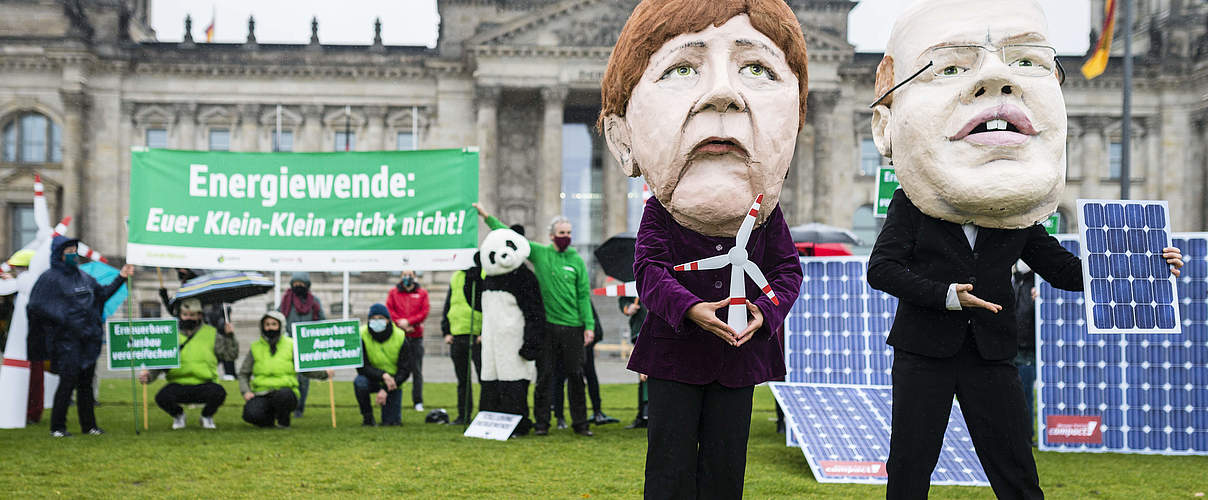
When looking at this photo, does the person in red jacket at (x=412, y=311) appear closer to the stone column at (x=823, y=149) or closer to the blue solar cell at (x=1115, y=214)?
the blue solar cell at (x=1115, y=214)

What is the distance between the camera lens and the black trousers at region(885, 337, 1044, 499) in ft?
13.3

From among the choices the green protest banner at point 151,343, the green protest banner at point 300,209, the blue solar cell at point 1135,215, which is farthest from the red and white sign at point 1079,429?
the green protest banner at point 151,343

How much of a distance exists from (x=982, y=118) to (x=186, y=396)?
8.69 metres

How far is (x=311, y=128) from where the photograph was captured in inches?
1738

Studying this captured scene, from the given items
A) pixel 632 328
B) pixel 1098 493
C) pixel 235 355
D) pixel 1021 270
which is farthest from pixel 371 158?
pixel 1098 493

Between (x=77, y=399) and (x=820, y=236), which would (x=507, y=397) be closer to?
(x=77, y=399)

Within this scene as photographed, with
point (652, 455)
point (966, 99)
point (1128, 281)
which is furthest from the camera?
point (1128, 281)

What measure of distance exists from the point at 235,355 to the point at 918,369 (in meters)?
8.57

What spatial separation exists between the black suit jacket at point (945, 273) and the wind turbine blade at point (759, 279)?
2.03ft

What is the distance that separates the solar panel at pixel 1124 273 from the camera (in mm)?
4738

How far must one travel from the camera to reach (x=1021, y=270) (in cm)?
936

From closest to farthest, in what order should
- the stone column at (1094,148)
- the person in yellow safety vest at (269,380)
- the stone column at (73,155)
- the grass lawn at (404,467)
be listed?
the grass lawn at (404,467) → the person in yellow safety vest at (269,380) → the stone column at (73,155) → the stone column at (1094,148)

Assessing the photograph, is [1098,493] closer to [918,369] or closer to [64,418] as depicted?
[918,369]

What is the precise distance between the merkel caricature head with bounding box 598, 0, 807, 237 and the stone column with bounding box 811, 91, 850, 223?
129 feet
